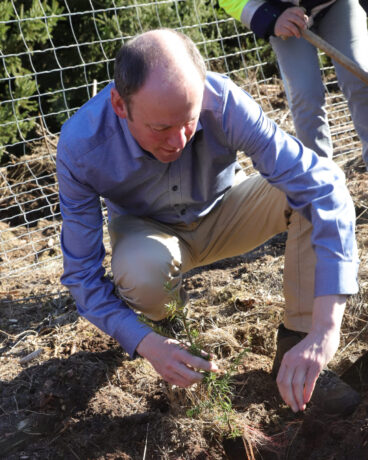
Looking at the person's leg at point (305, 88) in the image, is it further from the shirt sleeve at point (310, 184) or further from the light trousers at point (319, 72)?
the shirt sleeve at point (310, 184)

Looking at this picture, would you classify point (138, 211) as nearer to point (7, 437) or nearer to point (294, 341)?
point (294, 341)

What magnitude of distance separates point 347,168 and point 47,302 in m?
2.46

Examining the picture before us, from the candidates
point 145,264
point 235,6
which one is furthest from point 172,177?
point 235,6

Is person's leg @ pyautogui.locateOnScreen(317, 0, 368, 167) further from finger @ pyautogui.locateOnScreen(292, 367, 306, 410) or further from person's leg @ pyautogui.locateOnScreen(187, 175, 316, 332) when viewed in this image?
finger @ pyautogui.locateOnScreen(292, 367, 306, 410)

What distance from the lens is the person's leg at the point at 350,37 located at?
315 cm

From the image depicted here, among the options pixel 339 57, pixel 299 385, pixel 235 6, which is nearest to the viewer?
pixel 299 385

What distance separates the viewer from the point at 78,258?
6.99ft

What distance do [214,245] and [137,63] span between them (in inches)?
42.8

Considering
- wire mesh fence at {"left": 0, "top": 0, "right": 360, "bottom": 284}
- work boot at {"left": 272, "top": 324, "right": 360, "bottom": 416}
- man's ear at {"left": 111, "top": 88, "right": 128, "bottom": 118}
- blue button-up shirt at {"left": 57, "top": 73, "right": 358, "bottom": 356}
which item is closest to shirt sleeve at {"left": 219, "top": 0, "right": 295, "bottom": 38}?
blue button-up shirt at {"left": 57, "top": 73, "right": 358, "bottom": 356}

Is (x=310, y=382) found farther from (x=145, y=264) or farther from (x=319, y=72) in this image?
(x=319, y=72)

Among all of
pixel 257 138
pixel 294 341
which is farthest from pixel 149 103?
pixel 294 341

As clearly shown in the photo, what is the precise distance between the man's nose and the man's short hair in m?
0.16

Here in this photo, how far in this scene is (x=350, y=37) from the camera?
124 inches

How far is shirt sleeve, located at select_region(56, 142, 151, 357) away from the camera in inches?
80.8
